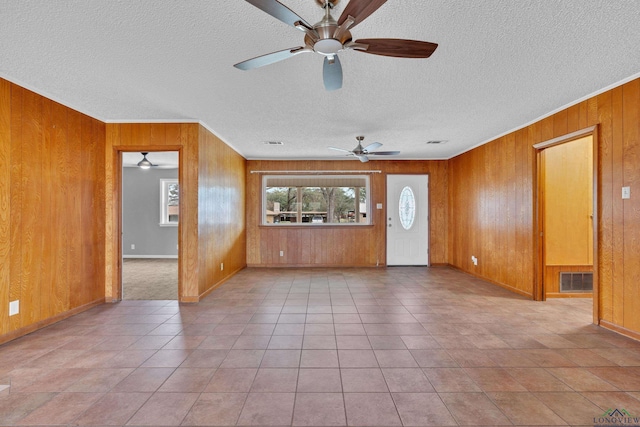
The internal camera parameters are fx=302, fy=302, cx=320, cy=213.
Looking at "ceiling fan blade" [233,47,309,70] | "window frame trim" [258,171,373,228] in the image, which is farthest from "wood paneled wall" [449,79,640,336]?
"ceiling fan blade" [233,47,309,70]

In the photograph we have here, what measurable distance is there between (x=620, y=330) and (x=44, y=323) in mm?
5861

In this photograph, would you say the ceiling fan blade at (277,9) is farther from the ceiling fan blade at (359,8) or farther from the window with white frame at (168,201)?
the window with white frame at (168,201)

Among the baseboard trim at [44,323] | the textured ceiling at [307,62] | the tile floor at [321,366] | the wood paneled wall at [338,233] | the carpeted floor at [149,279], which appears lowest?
the carpeted floor at [149,279]

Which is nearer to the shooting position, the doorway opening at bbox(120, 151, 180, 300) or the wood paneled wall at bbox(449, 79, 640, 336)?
the wood paneled wall at bbox(449, 79, 640, 336)

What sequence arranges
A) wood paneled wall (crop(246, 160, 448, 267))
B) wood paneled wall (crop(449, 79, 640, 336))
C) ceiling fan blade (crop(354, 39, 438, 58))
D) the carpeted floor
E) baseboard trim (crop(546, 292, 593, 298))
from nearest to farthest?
ceiling fan blade (crop(354, 39, 438, 58)) < wood paneled wall (crop(449, 79, 640, 336)) < baseboard trim (crop(546, 292, 593, 298)) < the carpeted floor < wood paneled wall (crop(246, 160, 448, 267))

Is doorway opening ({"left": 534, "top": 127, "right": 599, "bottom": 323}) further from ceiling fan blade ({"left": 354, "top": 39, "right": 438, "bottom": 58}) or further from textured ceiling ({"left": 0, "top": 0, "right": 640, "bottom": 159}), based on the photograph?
ceiling fan blade ({"left": 354, "top": 39, "right": 438, "bottom": 58})

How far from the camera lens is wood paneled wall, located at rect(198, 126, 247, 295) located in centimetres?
432

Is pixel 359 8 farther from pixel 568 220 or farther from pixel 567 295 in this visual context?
pixel 567 295

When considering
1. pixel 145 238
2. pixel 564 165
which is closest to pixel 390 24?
pixel 564 165

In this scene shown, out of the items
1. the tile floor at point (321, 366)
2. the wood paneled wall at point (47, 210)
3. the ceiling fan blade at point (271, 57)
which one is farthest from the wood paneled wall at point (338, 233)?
the ceiling fan blade at point (271, 57)

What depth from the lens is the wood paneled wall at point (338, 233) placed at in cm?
692

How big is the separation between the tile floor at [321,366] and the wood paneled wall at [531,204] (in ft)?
1.94

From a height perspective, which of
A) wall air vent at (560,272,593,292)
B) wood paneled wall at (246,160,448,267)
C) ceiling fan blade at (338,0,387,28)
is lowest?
wall air vent at (560,272,593,292)

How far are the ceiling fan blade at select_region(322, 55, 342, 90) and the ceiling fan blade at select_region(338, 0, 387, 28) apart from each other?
37 centimetres
